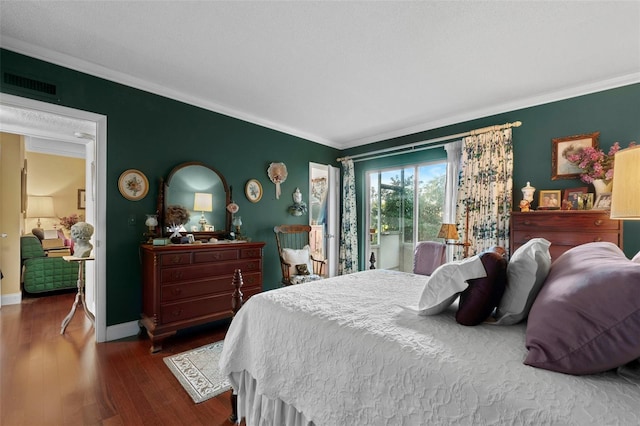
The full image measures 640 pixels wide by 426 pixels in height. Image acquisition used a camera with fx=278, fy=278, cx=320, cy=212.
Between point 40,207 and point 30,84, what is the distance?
183 inches

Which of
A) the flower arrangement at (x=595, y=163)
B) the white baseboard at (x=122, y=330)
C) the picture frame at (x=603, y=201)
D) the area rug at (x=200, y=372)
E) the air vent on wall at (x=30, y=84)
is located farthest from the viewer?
the white baseboard at (x=122, y=330)

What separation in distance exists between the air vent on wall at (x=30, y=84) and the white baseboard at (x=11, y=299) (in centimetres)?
314

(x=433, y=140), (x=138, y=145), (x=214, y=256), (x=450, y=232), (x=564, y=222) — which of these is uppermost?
(x=433, y=140)

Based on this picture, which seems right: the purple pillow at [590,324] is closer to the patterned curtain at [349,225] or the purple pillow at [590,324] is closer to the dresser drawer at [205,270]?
the dresser drawer at [205,270]

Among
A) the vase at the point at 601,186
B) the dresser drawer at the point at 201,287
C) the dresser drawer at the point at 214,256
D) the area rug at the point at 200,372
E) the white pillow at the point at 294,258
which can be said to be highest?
the vase at the point at 601,186

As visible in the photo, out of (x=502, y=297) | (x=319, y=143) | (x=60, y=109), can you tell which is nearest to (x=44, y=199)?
(x=60, y=109)

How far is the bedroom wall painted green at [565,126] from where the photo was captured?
2713 millimetres

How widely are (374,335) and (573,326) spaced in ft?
2.14

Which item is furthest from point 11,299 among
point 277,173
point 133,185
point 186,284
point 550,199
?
point 550,199

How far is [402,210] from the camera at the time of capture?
455 cm

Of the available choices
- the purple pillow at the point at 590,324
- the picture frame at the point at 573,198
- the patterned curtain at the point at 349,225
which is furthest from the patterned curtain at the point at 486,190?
the purple pillow at the point at 590,324

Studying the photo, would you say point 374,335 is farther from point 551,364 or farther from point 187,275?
point 187,275

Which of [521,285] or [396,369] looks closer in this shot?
[396,369]

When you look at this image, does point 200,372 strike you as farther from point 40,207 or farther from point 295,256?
point 40,207
